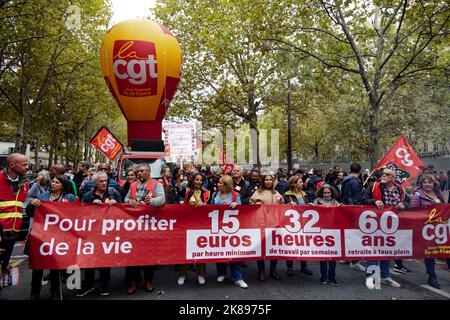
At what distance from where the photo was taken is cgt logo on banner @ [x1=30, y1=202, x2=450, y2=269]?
4758mm

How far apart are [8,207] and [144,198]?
1.76m

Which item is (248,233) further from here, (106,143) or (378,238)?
(106,143)

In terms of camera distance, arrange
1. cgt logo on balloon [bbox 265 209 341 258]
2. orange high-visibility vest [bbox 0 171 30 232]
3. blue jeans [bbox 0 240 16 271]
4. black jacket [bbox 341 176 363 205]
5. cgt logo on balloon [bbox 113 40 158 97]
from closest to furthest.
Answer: orange high-visibility vest [bbox 0 171 30 232] < blue jeans [bbox 0 240 16 271] < cgt logo on balloon [bbox 265 209 341 258] < black jacket [bbox 341 176 363 205] < cgt logo on balloon [bbox 113 40 158 97]

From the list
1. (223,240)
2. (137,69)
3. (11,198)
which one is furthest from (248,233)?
(137,69)

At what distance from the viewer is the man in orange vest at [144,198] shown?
4.92 metres

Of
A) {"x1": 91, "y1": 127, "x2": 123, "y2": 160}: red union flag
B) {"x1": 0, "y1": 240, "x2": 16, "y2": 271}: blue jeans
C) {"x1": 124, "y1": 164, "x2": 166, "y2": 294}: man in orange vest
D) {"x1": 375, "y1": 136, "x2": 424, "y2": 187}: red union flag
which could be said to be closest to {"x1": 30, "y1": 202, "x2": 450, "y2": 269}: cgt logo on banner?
{"x1": 124, "y1": 164, "x2": 166, "y2": 294}: man in orange vest

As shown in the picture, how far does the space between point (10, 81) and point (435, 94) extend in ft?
83.4

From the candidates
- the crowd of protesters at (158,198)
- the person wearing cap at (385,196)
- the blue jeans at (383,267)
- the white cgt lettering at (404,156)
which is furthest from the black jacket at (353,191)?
the white cgt lettering at (404,156)

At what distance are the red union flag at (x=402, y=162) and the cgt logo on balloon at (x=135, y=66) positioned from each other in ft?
27.7

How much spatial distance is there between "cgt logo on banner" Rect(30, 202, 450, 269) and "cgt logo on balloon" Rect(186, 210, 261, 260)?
0.01 metres

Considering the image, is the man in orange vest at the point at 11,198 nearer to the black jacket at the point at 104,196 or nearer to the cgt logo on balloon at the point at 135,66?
the black jacket at the point at 104,196

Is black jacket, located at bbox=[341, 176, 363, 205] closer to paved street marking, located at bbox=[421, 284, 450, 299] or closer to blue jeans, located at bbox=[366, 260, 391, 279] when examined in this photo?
blue jeans, located at bbox=[366, 260, 391, 279]

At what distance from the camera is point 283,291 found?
16.3ft

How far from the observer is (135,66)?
1177 cm
